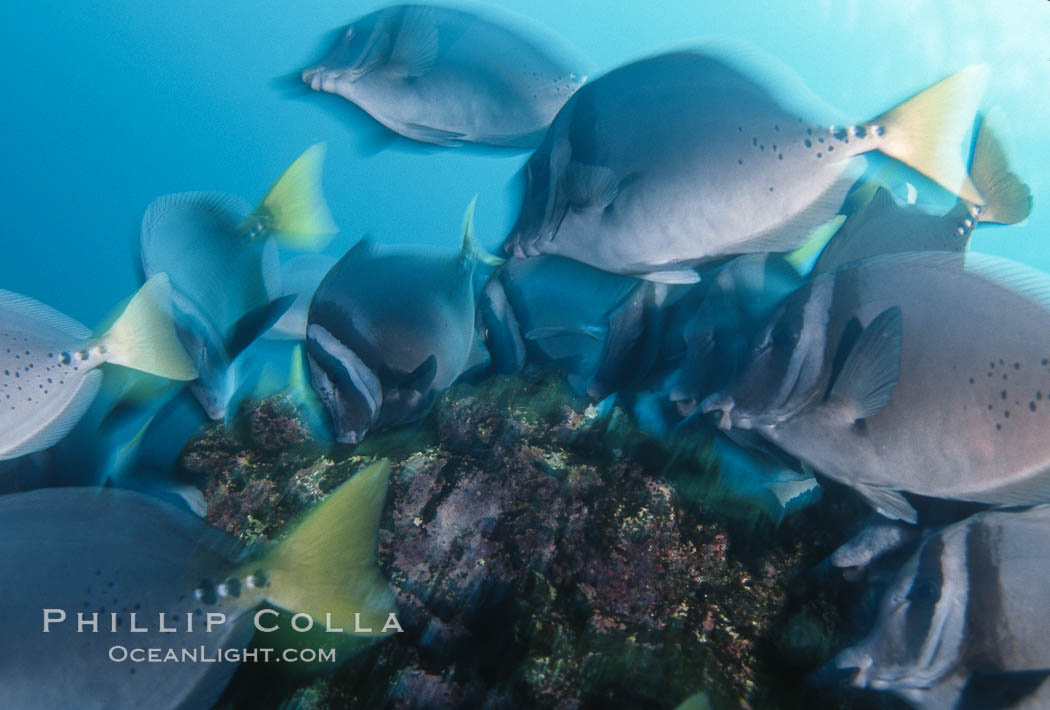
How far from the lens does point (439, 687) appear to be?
1.01 meters

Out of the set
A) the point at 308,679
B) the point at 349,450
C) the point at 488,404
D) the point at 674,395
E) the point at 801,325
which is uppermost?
the point at 801,325

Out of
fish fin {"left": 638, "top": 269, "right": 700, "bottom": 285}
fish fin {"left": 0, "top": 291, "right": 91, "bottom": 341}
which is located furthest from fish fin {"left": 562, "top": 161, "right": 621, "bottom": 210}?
fish fin {"left": 0, "top": 291, "right": 91, "bottom": 341}

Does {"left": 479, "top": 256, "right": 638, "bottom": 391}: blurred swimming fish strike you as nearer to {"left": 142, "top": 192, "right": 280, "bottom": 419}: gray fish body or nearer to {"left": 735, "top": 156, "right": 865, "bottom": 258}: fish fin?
{"left": 735, "top": 156, "right": 865, "bottom": 258}: fish fin

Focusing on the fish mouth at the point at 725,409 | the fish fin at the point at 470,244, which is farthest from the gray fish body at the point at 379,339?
the fish mouth at the point at 725,409

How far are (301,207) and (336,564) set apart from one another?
1.69 m

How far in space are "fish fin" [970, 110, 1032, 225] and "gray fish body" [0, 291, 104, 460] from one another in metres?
3.17

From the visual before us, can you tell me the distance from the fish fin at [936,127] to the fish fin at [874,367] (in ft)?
1.63

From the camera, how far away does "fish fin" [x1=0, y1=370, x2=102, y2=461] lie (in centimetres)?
168

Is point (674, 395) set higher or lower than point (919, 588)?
higher

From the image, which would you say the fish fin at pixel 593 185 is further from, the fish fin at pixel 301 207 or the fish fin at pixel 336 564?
the fish fin at pixel 301 207

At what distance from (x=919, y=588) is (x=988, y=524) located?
22cm

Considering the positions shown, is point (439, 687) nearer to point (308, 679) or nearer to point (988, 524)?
point (308, 679)

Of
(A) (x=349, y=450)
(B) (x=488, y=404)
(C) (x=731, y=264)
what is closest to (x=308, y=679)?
(A) (x=349, y=450)

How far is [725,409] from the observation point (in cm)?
121
